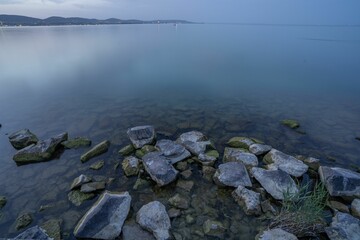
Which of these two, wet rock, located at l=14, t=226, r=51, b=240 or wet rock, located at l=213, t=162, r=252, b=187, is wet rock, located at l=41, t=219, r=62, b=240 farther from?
wet rock, located at l=213, t=162, r=252, b=187

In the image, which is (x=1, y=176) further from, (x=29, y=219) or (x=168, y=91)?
(x=168, y=91)

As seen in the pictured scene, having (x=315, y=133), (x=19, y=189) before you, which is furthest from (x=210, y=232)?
(x=315, y=133)

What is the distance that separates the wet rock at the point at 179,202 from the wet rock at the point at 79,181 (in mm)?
3213

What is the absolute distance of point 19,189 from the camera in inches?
309

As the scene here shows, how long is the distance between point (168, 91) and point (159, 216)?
14111mm

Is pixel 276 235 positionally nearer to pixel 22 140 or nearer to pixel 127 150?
pixel 127 150

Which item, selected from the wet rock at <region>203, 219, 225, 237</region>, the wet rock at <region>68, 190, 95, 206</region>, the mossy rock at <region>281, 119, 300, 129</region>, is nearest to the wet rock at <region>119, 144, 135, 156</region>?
the wet rock at <region>68, 190, 95, 206</region>

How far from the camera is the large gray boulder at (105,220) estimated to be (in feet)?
19.0

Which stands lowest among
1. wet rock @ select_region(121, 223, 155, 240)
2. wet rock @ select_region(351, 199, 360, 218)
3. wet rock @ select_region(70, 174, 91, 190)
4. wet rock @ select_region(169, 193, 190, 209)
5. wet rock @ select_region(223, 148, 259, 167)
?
wet rock @ select_region(70, 174, 91, 190)

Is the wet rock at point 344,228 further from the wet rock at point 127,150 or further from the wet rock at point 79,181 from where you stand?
the wet rock at point 79,181

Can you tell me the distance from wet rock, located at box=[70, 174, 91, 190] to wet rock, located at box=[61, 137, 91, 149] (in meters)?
2.80

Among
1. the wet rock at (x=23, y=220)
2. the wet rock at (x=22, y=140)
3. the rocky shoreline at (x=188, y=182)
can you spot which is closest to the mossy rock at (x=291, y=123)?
the rocky shoreline at (x=188, y=182)

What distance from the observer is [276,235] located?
18.2 ft

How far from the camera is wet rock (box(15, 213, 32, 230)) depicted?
6.31 m
